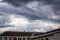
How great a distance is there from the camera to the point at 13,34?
3156cm

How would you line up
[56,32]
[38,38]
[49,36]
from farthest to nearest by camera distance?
[38,38]
[49,36]
[56,32]

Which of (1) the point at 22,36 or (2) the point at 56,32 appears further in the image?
(1) the point at 22,36

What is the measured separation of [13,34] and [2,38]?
6.73 feet

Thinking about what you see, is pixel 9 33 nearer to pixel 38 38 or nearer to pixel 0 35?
pixel 0 35

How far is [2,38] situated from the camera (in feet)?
102

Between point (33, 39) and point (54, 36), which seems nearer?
point (54, 36)

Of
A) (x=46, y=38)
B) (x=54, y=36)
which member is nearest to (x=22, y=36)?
(x=46, y=38)

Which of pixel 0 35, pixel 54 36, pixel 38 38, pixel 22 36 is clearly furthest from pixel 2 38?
pixel 54 36

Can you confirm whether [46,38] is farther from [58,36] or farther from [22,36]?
[22,36]

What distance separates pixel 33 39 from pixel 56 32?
28.4 ft

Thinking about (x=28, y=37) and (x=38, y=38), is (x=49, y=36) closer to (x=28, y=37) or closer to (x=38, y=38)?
(x=38, y=38)

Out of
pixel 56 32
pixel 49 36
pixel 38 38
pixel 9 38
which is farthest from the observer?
pixel 9 38

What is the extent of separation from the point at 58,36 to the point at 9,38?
1075 centimetres

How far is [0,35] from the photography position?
102 feet
